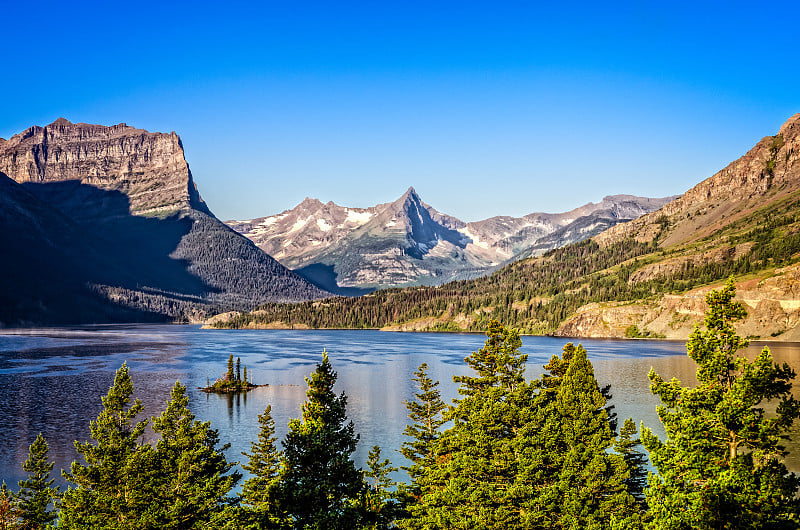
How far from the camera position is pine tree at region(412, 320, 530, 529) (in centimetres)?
3566

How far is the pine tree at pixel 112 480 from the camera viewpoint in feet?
106

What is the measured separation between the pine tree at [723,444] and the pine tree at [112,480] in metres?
27.6

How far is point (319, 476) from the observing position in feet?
93.4

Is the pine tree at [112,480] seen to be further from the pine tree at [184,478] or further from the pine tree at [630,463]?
the pine tree at [630,463]

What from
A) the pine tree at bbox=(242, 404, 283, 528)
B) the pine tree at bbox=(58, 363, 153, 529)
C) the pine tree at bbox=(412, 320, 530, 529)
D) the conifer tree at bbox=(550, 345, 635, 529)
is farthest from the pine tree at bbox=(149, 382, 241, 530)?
the conifer tree at bbox=(550, 345, 635, 529)

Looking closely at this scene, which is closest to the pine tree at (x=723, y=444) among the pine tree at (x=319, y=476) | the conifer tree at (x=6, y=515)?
the pine tree at (x=319, y=476)

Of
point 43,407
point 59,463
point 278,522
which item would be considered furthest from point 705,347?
point 43,407

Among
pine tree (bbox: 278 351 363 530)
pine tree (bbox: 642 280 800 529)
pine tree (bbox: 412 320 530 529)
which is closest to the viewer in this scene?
pine tree (bbox: 642 280 800 529)

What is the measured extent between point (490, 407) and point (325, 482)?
16764 mm

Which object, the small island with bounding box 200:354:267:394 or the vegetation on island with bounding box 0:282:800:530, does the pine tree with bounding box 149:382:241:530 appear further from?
the small island with bounding box 200:354:267:394

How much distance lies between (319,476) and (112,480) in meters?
14.9

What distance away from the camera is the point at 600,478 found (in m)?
39.1

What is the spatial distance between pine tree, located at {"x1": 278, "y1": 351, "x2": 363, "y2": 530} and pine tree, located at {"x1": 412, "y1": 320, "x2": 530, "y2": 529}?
9.21 meters

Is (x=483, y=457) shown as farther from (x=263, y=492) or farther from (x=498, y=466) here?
(x=263, y=492)
